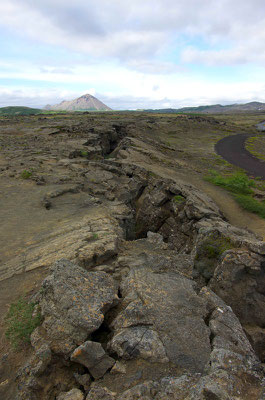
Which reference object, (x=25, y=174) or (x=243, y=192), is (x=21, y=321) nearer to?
(x=25, y=174)

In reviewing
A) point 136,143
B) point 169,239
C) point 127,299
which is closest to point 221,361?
point 127,299

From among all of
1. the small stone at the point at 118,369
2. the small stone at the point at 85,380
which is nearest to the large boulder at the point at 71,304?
the small stone at the point at 85,380

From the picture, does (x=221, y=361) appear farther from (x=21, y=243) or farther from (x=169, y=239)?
(x=169, y=239)

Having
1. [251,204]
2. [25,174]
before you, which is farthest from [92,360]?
[251,204]

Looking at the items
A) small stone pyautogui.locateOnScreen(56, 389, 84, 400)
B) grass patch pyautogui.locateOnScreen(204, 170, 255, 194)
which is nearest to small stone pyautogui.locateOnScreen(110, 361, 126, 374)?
small stone pyautogui.locateOnScreen(56, 389, 84, 400)

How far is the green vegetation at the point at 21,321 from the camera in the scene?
591 cm

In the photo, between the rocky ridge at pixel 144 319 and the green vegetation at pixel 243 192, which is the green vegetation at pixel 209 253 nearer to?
the rocky ridge at pixel 144 319

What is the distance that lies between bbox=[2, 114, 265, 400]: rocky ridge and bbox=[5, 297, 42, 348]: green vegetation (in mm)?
228

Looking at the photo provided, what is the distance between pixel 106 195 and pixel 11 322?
11892 millimetres

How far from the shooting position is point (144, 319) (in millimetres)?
6184

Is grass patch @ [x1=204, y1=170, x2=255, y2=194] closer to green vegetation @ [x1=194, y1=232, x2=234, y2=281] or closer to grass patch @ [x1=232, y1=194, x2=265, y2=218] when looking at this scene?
grass patch @ [x1=232, y1=194, x2=265, y2=218]

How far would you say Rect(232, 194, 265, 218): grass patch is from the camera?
1939 centimetres

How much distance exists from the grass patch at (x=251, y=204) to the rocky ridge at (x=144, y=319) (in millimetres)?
11568

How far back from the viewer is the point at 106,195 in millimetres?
17625
